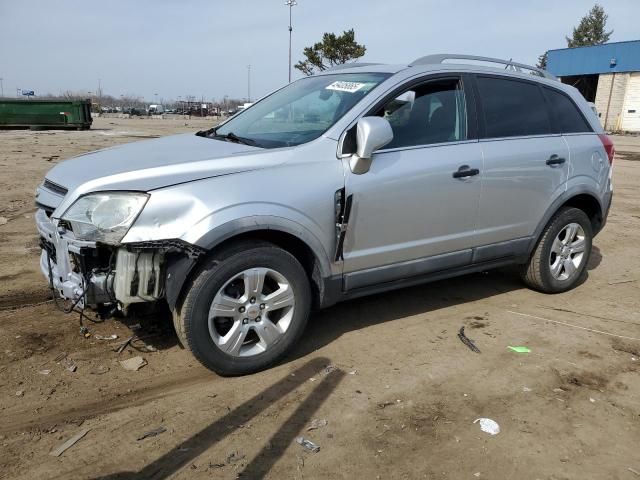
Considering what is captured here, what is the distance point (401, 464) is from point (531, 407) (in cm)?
100

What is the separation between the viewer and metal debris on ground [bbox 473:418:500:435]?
2.92 m

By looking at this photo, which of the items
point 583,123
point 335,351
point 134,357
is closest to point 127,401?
point 134,357

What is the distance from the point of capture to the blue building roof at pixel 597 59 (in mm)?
38688

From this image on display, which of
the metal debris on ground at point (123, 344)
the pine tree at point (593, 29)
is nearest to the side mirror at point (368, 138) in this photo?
the metal debris on ground at point (123, 344)

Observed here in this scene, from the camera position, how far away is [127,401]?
10.2ft

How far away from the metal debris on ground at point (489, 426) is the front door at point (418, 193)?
118 centimetres

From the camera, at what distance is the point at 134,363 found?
3.53 metres

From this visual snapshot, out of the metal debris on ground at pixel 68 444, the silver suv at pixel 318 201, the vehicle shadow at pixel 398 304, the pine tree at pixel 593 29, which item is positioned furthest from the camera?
the pine tree at pixel 593 29

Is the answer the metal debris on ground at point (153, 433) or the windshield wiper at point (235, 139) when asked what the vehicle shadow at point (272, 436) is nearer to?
the metal debris on ground at point (153, 433)

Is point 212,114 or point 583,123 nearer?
point 583,123

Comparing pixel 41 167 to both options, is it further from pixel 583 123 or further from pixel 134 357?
pixel 583 123

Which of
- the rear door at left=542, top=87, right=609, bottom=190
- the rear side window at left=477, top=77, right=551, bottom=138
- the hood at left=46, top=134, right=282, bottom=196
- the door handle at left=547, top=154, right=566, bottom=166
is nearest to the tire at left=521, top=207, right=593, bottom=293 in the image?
the rear door at left=542, top=87, right=609, bottom=190

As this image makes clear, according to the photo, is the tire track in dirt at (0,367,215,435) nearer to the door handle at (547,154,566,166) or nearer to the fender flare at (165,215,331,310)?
the fender flare at (165,215,331,310)

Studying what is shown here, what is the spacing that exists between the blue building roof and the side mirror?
140ft
